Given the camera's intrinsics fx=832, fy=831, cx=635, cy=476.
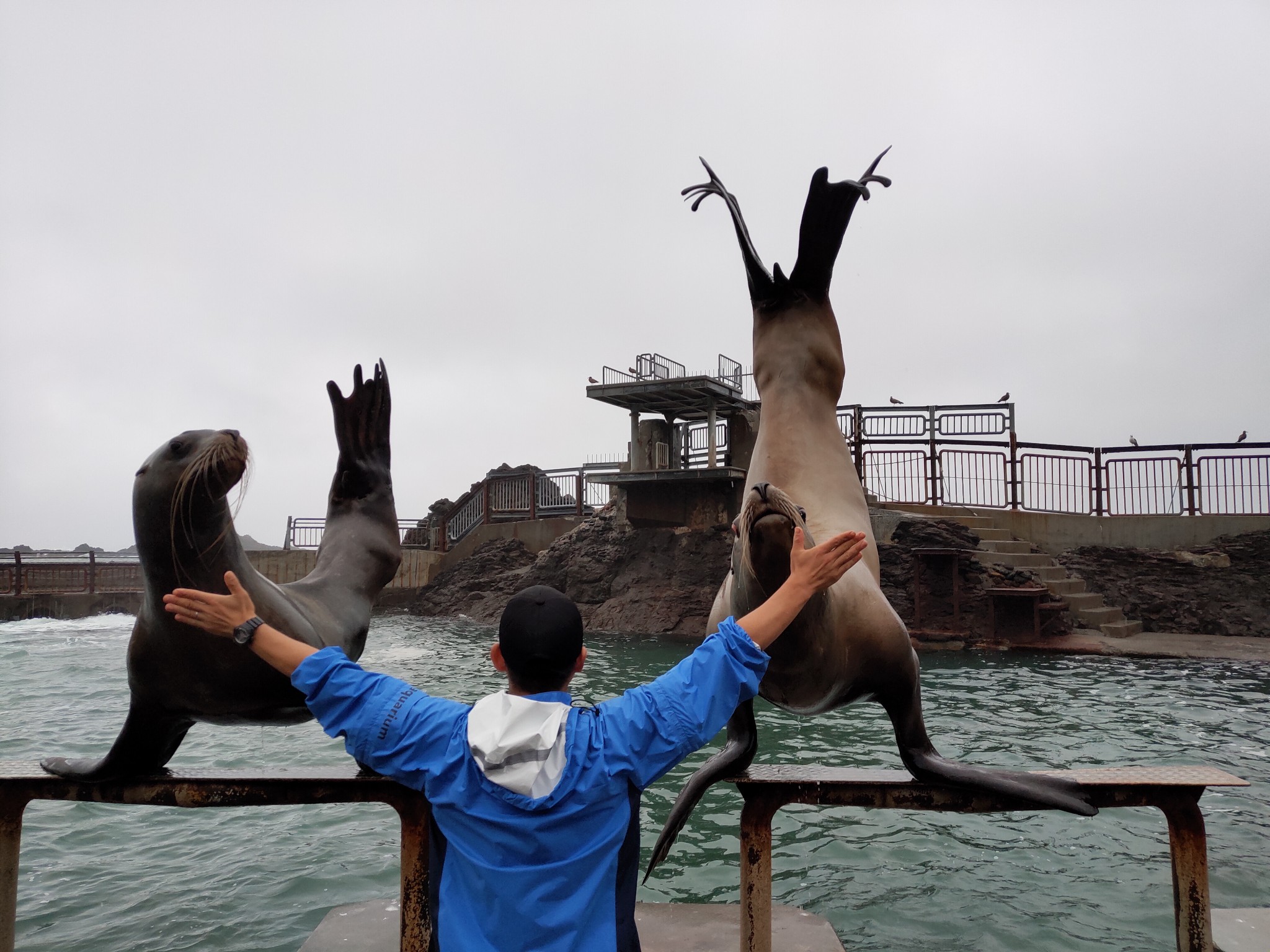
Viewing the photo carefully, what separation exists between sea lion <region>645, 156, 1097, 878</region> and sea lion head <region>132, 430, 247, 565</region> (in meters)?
1.40

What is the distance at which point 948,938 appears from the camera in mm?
3998

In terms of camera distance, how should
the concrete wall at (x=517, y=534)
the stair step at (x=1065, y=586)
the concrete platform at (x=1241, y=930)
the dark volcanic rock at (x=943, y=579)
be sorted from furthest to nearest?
the concrete wall at (x=517, y=534) < the stair step at (x=1065, y=586) < the dark volcanic rock at (x=943, y=579) < the concrete platform at (x=1241, y=930)

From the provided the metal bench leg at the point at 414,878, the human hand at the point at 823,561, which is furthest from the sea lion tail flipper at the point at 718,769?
Answer: the human hand at the point at 823,561

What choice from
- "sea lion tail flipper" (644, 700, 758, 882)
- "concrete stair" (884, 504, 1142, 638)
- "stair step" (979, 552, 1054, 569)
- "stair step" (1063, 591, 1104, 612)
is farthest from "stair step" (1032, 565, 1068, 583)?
"sea lion tail flipper" (644, 700, 758, 882)

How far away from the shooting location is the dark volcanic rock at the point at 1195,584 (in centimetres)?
1444

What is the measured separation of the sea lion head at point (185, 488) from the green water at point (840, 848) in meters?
2.72

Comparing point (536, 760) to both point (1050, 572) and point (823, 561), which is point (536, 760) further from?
point (1050, 572)

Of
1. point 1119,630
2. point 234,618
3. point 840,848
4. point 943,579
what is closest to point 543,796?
point 234,618

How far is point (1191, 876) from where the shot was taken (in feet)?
8.71

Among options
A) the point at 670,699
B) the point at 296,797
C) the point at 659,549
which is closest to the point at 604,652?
the point at 659,549

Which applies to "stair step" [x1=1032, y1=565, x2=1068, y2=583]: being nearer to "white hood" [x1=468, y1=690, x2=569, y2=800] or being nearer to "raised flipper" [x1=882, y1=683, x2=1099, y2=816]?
"raised flipper" [x1=882, y1=683, x2=1099, y2=816]

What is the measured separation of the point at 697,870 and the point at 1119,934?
2.20 metres

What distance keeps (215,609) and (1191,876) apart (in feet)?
9.79

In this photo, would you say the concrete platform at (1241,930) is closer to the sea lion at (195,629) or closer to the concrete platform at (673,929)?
the concrete platform at (673,929)
